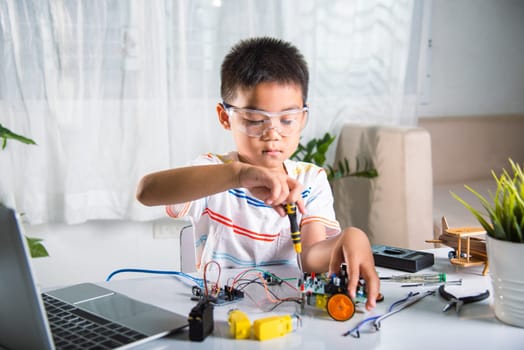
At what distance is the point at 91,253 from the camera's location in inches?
110

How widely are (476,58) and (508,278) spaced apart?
10.0 feet

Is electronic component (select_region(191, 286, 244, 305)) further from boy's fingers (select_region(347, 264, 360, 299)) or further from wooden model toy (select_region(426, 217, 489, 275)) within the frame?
wooden model toy (select_region(426, 217, 489, 275))

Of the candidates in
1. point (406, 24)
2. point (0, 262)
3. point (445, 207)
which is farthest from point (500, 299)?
point (406, 24)

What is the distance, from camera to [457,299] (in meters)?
0.92

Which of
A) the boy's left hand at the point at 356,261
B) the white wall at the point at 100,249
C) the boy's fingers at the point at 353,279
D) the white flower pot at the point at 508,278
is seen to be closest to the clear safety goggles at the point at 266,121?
the boy's left hand at the point at 356,261

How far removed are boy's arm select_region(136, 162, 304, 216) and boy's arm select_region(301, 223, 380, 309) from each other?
0.43 ft

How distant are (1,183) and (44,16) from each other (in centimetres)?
75

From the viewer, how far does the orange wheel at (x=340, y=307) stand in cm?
85

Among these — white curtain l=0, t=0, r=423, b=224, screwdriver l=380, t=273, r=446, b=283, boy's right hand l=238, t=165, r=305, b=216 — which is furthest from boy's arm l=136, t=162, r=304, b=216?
white curtain l=0, t=0, r=423, b=224

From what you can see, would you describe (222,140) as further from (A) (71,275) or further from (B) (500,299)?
(B) (500,299)

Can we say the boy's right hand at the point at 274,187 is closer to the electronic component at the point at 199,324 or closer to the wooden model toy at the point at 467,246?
the electronic component at the point at 199,324

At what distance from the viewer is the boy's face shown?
125cm

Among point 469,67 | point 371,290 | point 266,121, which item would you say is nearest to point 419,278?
point 371,290

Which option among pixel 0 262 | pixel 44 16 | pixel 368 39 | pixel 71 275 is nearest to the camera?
pixel 0 262
